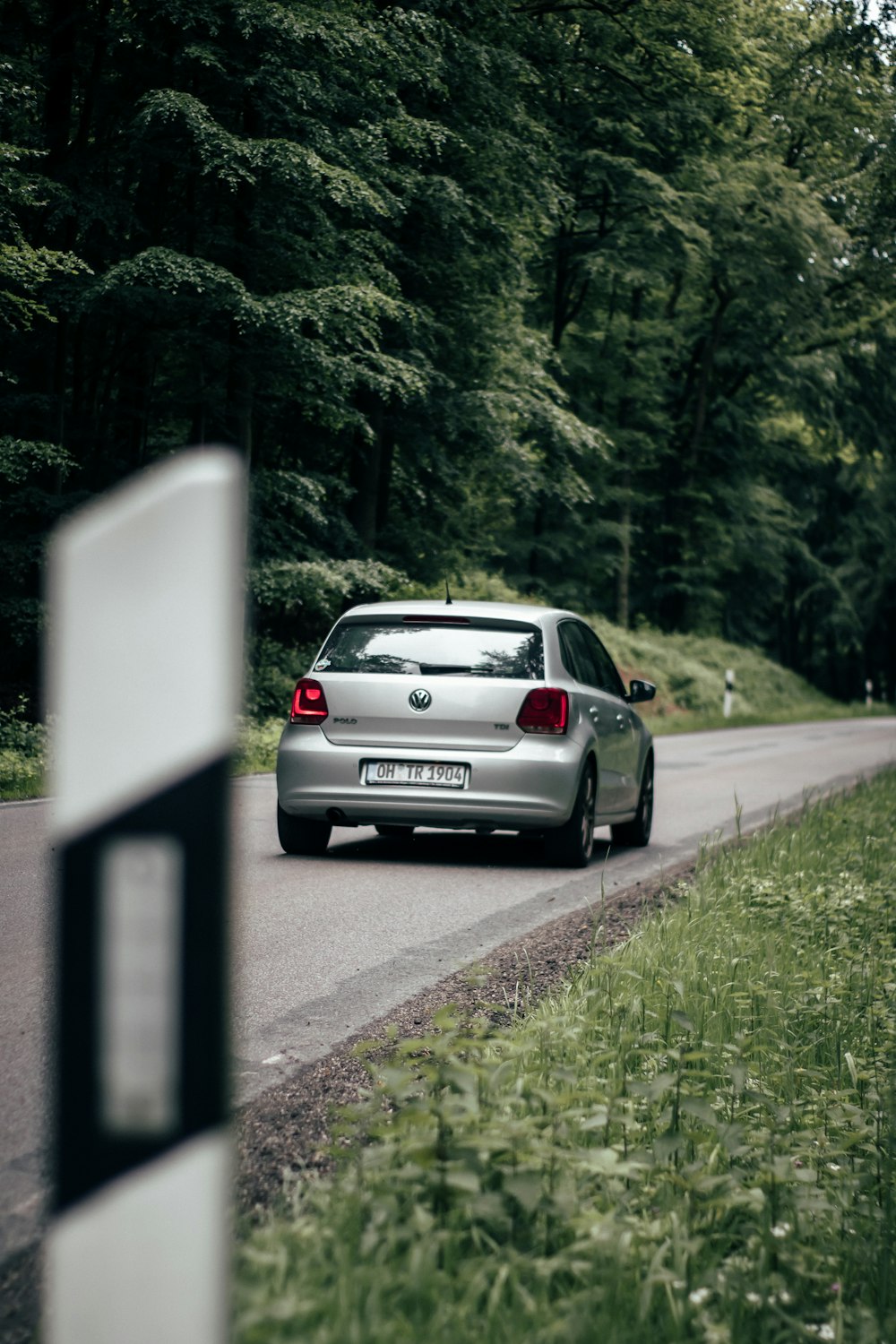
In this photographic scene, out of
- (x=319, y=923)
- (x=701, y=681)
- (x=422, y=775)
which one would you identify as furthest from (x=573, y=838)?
(x=701, y=681)

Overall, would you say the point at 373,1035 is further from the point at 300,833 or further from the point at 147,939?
the point at 300,833

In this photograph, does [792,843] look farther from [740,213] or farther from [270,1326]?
[740,213]

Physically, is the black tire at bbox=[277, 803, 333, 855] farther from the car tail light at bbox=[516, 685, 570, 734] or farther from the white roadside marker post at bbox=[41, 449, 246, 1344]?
the white roadside marker post at bbox=[41, 449, 246, 1344]

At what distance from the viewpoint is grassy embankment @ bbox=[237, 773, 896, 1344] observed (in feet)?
7.86

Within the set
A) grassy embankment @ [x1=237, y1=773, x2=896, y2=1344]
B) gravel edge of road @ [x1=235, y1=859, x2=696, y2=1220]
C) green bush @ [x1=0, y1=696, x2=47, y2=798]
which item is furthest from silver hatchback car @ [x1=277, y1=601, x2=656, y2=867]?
green bush @ [x1=0, y1=696, x2=47, y2=798]

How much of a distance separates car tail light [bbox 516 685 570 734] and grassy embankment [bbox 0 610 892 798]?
28.4 feet

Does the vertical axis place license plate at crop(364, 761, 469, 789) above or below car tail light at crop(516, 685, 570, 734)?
below

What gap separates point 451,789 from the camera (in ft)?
29.9

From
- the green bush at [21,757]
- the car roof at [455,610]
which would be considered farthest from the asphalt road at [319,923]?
the car roof at [455,610]

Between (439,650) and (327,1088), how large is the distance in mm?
5290

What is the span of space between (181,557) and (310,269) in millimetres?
18204

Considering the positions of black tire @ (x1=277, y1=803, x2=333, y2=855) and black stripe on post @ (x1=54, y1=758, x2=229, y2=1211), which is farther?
black tire @ (x1=277, y1=803, x2=333, y2=855)

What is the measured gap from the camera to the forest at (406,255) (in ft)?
56.1

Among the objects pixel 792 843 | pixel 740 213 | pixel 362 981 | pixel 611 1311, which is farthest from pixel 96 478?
pixel 740 213
